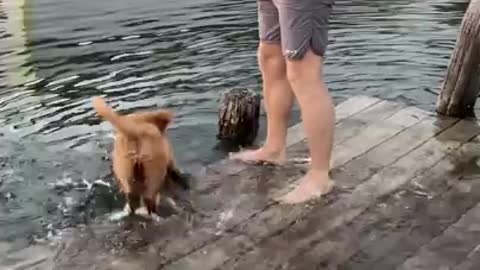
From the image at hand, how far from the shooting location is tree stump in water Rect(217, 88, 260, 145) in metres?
5.66

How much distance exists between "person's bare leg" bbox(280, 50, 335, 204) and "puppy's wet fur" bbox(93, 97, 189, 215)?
0.65m

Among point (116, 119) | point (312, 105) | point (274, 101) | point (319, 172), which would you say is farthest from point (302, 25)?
point (116, 119)

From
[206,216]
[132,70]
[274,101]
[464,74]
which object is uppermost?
[274,101]

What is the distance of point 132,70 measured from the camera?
24.5 feet

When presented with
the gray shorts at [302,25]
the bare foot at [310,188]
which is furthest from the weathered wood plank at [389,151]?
the gray shorts at [302,25]

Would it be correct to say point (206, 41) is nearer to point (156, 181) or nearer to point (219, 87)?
point (219, 87)

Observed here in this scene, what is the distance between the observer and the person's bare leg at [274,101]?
4.64 metres

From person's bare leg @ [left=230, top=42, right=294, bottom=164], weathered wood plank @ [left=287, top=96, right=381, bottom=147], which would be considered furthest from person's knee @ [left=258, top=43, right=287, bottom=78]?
weathered wood plank @ [left=287, top=96, right=381, bottom=147]

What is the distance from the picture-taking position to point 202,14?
9438 mm

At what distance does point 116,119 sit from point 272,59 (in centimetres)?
114

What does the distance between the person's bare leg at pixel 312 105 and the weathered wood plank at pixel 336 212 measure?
0.51 ft

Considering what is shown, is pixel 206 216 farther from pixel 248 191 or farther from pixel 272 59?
pixel 272 59

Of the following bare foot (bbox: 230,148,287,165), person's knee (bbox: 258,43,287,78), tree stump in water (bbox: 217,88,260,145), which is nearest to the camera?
person's knee (bbox: 258,43,287,78)

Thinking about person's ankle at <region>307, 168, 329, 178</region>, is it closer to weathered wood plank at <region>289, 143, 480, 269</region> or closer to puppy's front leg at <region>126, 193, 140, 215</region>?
weathered wood plank at <region>289, 143, 480, 269</region>
